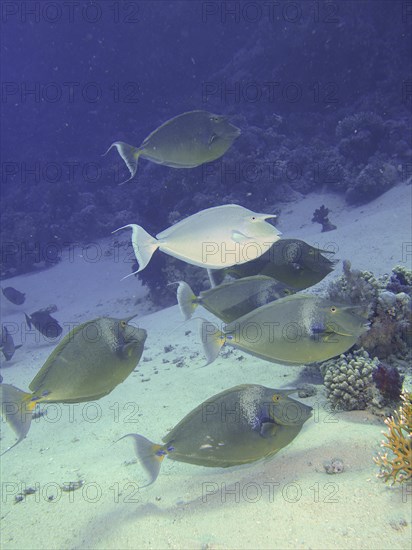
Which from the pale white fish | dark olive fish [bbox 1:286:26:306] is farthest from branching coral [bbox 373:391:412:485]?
dark olive fish [bbox 1:286:26:306]

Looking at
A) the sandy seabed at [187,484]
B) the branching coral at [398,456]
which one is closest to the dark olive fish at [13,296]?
the sandy seabed at [187,484]

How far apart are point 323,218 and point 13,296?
1150 cm

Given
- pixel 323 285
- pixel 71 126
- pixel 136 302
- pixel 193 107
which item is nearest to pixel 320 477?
pixel 323 285

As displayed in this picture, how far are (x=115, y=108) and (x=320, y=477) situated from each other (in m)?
33.8

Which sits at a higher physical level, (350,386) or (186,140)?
(186,140)

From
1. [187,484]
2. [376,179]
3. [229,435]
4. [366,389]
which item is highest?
[229,435]

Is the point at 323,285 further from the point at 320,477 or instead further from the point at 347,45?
the point at 347,45

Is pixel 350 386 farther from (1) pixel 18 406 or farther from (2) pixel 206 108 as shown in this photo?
(2) pixel 206 108

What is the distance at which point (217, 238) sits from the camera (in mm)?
2584

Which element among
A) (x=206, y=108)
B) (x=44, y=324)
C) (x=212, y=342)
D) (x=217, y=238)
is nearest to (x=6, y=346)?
(x=44, y=324)

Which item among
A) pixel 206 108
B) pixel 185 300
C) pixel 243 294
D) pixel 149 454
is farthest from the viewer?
pixel 206 108

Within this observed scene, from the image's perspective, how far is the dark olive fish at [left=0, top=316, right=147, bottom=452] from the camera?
223 centimetres

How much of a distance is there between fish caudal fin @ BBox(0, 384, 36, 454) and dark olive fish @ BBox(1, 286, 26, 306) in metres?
13.5

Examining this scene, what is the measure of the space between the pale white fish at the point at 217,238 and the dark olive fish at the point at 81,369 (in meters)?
0.54
